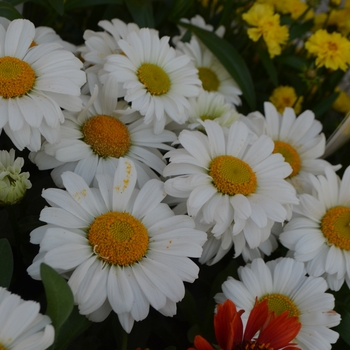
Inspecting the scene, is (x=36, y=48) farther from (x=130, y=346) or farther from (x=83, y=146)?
(x=130, y=346)

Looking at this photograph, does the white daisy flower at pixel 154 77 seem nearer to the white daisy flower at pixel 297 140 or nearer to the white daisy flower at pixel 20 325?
the white daisy flower at pixel 297 140

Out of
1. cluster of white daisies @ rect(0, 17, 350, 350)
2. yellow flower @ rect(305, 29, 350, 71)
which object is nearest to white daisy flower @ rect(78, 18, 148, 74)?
cluster of white daisies @ rect(0, 17, 350, 350)

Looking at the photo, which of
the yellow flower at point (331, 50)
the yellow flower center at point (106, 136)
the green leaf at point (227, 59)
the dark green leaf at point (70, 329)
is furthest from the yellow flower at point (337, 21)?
the dark green leaf at point (70, 329)

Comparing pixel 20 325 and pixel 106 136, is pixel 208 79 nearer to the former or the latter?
pixel 106 136

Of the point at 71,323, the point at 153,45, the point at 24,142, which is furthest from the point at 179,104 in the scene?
the point at 71,323

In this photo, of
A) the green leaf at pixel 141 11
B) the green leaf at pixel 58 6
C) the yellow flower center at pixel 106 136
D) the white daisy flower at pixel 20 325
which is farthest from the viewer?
the green leaf at pixel 141 11

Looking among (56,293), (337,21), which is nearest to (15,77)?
(56,293)
